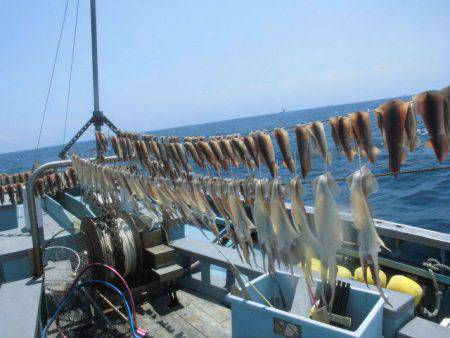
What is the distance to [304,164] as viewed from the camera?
2795 mm

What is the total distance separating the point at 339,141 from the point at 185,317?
4281mm

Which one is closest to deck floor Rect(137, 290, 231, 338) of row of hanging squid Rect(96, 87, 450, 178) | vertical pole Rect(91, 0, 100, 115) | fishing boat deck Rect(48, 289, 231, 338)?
fishing boat deck Rect(48, 289, 231, 338)

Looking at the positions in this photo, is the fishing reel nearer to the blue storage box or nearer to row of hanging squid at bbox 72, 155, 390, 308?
row of hanging squid at bbox 72, 155, 390, 308

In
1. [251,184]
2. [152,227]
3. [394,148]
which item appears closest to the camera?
[394,148]

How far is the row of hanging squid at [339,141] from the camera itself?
2196 millimetres

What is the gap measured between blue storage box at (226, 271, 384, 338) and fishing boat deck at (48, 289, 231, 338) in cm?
125

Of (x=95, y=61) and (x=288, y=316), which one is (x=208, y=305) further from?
(x=95, y=61)

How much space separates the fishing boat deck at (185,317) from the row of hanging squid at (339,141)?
2.73 metres

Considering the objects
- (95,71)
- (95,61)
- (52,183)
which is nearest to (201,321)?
(52,183)

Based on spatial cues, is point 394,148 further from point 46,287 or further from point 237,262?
point 46,287

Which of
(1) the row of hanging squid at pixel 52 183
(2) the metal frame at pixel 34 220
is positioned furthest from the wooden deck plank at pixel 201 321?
(1) the row of hanging squid at pixel 52 183

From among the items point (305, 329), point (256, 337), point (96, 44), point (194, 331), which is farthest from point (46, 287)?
point (96, 44)

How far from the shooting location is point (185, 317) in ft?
18.3

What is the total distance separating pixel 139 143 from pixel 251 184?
2020 mm
